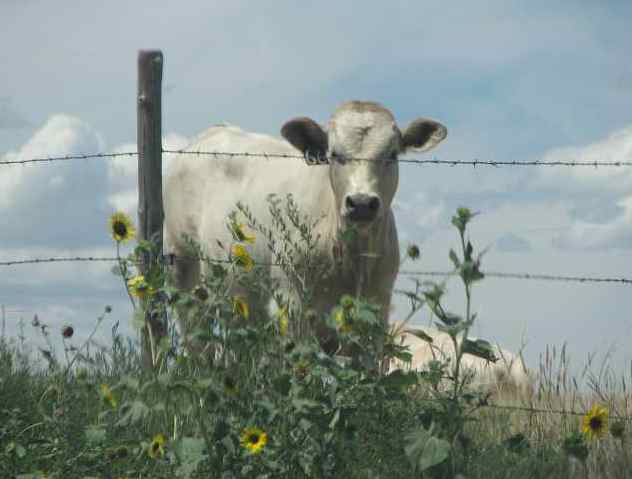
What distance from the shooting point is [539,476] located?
14.8ft

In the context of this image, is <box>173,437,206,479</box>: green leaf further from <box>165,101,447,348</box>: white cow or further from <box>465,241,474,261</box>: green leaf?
<box>165,101,447,348</box>: white cow

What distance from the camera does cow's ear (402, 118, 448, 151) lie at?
7.54 m

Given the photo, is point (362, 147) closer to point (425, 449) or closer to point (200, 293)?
point (200, 293)

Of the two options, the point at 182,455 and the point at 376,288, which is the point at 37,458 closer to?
the point at 182,455

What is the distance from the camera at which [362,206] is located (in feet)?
21.4

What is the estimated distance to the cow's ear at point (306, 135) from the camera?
291 inches

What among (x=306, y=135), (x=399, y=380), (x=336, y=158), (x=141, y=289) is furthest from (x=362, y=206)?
(x=399, y=380)

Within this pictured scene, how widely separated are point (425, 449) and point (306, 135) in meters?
4.45

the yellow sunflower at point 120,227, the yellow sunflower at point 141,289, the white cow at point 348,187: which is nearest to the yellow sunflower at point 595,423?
the yellow sunflower at point 141,289

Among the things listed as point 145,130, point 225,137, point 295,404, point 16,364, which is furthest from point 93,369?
point 225,137

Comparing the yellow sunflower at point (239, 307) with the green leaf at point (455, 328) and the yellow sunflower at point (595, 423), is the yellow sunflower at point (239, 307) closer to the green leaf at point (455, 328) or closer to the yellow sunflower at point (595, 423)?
the green leaf at point (455, 328)

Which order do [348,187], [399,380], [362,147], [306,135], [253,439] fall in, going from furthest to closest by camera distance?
[306,135]
[362,147]
[348,187]
[399,380]
[253,439]

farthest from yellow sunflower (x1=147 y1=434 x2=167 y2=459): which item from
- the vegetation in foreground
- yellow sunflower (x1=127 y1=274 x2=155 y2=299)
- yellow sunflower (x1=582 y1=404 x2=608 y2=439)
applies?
yellow sunflower (x1=582 y1=404 x2=608 y2=439)

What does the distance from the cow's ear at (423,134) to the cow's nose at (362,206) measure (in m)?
1.14
